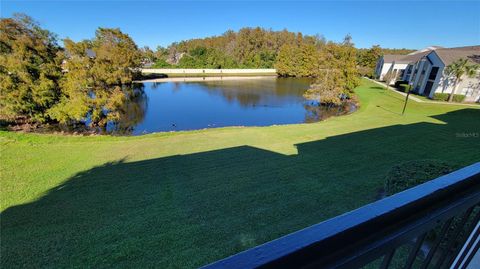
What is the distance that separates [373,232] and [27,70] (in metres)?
17.6

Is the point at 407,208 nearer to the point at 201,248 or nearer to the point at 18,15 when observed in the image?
the point at 201,248

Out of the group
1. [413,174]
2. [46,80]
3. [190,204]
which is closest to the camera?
[413,174]

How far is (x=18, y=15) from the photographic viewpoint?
12500mm

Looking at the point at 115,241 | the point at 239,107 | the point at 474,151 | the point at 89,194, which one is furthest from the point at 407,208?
the point at 239,107

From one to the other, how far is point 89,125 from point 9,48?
5.48 m

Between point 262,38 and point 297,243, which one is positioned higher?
point 262,38

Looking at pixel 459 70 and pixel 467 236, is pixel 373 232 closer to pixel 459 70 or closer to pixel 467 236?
pixel 467 236

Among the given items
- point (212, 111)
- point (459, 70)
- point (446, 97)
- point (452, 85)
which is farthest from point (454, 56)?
point (212, 111)

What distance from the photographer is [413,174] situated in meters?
3.89

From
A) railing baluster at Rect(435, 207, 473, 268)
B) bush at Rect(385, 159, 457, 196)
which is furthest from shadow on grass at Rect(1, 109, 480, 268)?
railing baluster at Rect(435, 207, 473, 268)

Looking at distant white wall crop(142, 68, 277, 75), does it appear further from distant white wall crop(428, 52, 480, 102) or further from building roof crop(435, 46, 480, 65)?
distant white wall crop(428, 52, 480, 102)

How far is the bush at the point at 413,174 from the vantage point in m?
3.73

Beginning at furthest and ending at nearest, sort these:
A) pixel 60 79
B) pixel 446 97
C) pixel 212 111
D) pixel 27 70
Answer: pixel 446 97
pixel 212 111
pixel 60 79
pixel 27 70

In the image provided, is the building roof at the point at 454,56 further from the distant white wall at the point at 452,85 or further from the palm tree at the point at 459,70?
the palm tree at the point at 459,70
